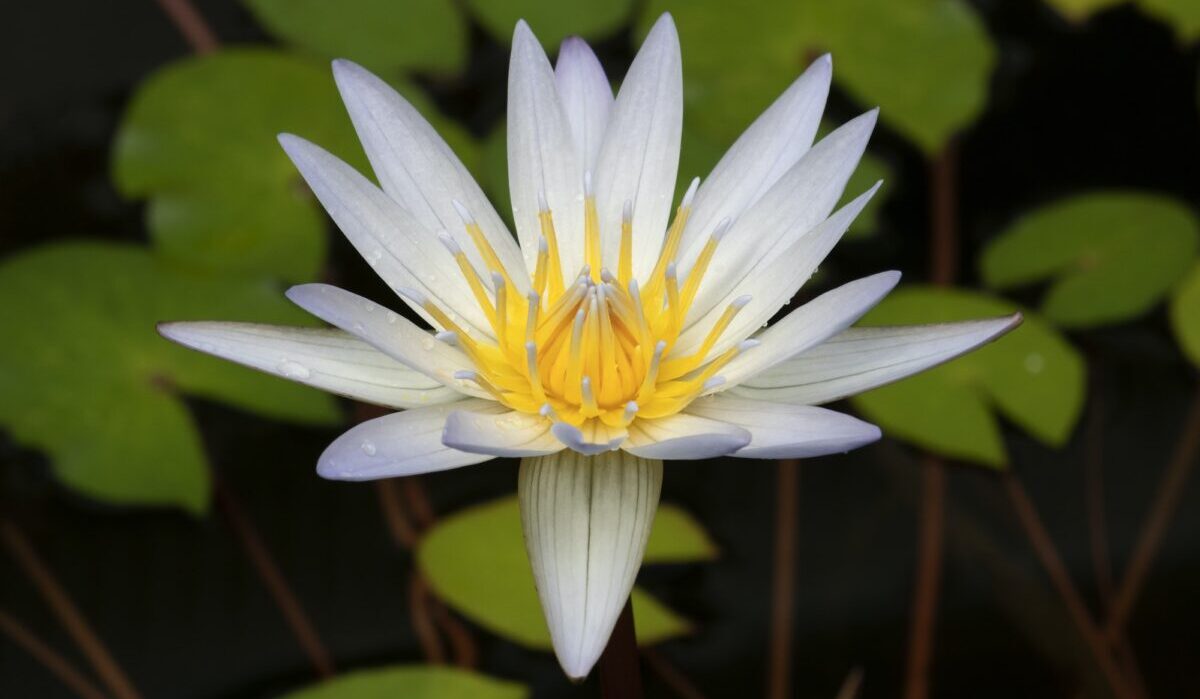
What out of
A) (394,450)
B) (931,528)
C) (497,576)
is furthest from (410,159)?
(931,528)

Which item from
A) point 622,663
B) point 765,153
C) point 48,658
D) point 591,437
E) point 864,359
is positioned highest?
point 765,153

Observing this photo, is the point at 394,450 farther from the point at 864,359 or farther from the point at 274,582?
the point at 274,582

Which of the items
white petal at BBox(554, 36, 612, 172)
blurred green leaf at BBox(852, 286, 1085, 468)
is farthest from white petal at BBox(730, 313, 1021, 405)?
blurred green leaf at BBox(852, 286, 1085, 468)

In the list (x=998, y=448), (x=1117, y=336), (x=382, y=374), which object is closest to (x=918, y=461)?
(x=998, y=448)

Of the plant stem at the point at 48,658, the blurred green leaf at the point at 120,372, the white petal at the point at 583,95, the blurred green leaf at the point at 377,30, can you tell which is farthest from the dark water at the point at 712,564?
the white petal at the point at 583,95

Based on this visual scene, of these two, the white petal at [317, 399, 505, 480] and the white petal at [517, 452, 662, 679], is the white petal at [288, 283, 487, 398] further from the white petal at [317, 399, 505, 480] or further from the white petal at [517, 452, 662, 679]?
the white petal at [517, 452, 662, 679]

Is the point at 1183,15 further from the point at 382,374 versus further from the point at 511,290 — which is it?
the point at 382,374

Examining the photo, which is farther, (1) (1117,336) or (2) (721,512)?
(1) (1117,336)
